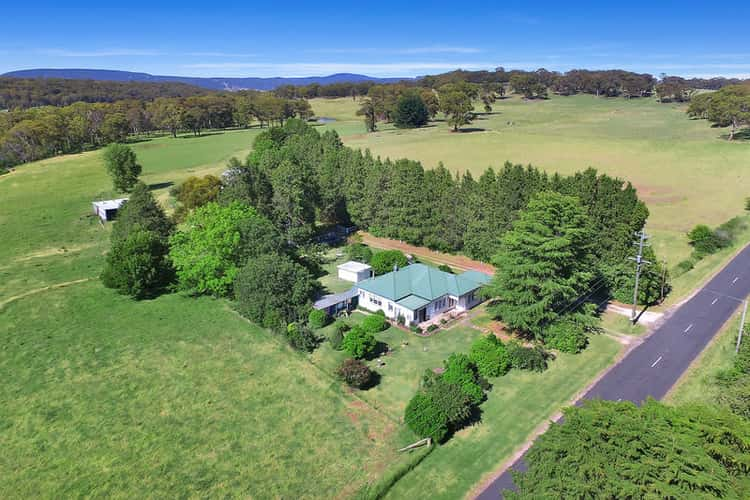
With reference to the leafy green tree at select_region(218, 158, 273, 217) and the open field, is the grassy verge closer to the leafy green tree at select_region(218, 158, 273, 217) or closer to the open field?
the open field

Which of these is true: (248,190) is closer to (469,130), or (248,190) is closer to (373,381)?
(373,381)

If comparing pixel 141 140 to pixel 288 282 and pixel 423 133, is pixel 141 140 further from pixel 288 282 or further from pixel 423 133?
pixel 288 282

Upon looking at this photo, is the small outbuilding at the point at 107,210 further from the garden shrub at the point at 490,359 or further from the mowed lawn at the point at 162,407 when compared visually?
the garden shrub at the point at 490,359

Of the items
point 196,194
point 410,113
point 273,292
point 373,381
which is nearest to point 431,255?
point 273,292

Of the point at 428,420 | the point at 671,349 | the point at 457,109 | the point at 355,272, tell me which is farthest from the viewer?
the point at 457,109

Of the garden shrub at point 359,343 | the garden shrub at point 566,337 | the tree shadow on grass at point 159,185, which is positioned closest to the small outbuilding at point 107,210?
the tree shadow on grass at point 159,185

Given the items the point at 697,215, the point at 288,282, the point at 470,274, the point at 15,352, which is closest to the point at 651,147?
the point at 697,215
